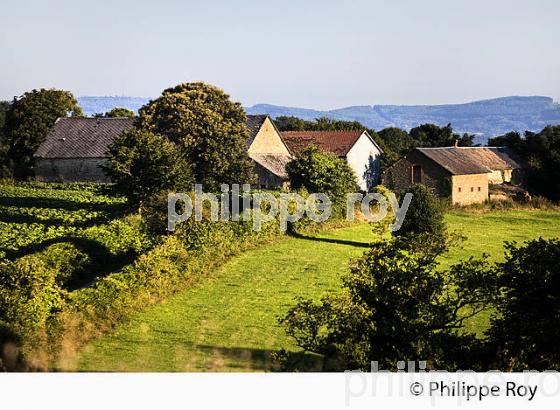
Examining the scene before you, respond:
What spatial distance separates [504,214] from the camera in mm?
34219

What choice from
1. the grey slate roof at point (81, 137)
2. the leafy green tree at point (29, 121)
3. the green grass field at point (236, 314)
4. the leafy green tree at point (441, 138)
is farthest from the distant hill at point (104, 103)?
the green grass field at point (236, 314)

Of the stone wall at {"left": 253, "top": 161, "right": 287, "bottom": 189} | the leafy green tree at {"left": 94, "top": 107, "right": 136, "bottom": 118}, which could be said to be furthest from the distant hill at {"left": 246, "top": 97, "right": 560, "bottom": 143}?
the stone wall at {"left": 253, "top": 161, "right": 287, "bottom": 189}

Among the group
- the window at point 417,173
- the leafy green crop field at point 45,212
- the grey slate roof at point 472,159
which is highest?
the grey slate roof at point 472,159

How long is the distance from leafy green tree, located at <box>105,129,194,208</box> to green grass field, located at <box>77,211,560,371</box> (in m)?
4.78

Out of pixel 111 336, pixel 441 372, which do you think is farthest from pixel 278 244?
pixel 441 372

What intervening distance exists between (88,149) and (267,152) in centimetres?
1060

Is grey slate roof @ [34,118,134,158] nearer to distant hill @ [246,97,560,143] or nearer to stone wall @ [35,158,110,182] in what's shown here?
stone wall @ [35,158,110,182]

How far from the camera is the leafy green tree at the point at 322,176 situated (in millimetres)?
30953

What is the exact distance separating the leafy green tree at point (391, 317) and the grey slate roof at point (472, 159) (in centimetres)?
2831

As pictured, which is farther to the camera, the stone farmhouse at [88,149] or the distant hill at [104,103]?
the distant hill at [104,103]

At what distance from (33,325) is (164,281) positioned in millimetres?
4631

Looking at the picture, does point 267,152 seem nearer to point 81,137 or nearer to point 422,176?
point 422,176

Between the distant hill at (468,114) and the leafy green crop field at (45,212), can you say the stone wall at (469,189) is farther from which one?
the distant hill at (468,114)

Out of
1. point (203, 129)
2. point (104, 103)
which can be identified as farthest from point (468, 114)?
point (203, 129)
